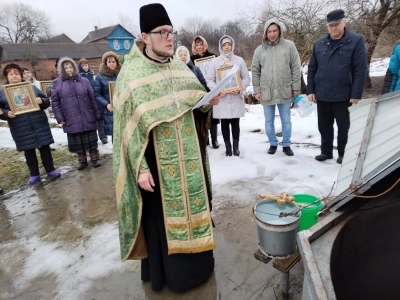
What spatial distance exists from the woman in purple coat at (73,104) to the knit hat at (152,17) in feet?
11.4

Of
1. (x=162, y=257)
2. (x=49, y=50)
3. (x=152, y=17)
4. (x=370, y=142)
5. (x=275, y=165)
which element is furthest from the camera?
(x=49, y=50)

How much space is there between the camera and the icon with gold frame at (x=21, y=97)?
463cm

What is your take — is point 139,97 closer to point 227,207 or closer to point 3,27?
point 227,207

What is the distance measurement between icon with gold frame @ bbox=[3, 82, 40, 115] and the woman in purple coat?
327 mm

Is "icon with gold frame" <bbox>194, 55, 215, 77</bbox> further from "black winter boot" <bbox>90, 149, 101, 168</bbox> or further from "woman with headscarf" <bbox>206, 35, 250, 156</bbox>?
"black winter boot" <bbox>90, 149, 101, 168</bbox>

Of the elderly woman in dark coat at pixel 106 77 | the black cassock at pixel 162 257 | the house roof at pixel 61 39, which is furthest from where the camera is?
the house roof at pixel 61 39

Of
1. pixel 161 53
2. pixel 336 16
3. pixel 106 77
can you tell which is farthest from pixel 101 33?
pixel 161 53

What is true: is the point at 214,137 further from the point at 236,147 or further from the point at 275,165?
the point at 275,165

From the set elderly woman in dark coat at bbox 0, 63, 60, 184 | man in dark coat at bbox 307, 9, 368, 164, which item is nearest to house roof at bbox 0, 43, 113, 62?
elderly woman in dark coat at bbox 0, 63, 60, 184

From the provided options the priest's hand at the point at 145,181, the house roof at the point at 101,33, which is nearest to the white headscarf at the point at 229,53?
the priest's hand at the point at 145,181

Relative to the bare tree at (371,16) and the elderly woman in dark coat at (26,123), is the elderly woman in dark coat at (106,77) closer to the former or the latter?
the elderly woman in dark coat at (26,123)

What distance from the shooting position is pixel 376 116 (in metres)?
1.98

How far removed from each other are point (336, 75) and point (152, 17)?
3.07 m

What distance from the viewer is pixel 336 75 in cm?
411
